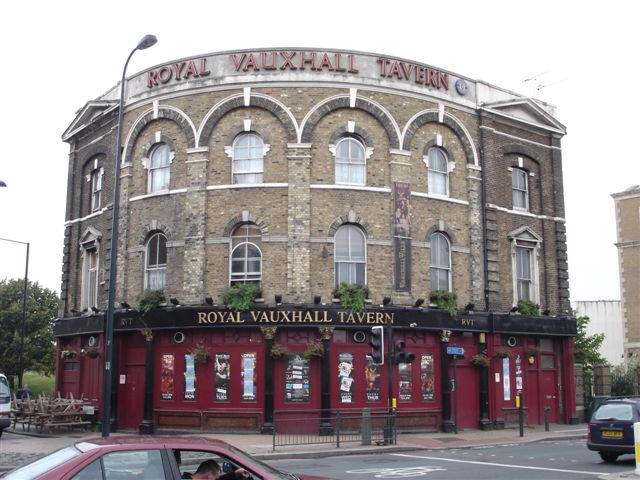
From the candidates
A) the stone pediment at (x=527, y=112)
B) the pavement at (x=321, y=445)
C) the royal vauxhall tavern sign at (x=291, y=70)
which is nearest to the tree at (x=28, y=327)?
the pavement at (x=321, y=445)

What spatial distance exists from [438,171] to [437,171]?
0.21 ft

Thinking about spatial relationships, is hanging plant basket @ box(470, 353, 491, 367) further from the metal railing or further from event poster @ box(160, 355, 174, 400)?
event poster @ box(160, 355, 174, 400)

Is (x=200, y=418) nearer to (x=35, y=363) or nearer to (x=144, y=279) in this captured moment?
(x=144, y=279)

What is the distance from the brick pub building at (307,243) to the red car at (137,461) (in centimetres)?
1569

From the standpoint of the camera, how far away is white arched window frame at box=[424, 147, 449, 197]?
89.0ft

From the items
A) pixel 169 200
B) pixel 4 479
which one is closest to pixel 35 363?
pixel 169 200

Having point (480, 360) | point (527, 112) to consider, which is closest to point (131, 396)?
point (480, 360)

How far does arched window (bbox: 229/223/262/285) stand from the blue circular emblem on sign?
29.5ft

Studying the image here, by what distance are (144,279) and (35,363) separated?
28.7 m

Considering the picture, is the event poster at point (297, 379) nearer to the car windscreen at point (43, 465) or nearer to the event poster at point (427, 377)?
the event poster at point (427, 377)

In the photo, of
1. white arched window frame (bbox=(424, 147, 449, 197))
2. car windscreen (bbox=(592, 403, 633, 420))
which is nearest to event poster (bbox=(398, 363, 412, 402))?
white arched window frame (bbox=(424, 147, 449, 197))

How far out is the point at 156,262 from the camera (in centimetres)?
2641

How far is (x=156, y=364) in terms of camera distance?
25312 mm

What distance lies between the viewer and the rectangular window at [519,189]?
29.7 metres
